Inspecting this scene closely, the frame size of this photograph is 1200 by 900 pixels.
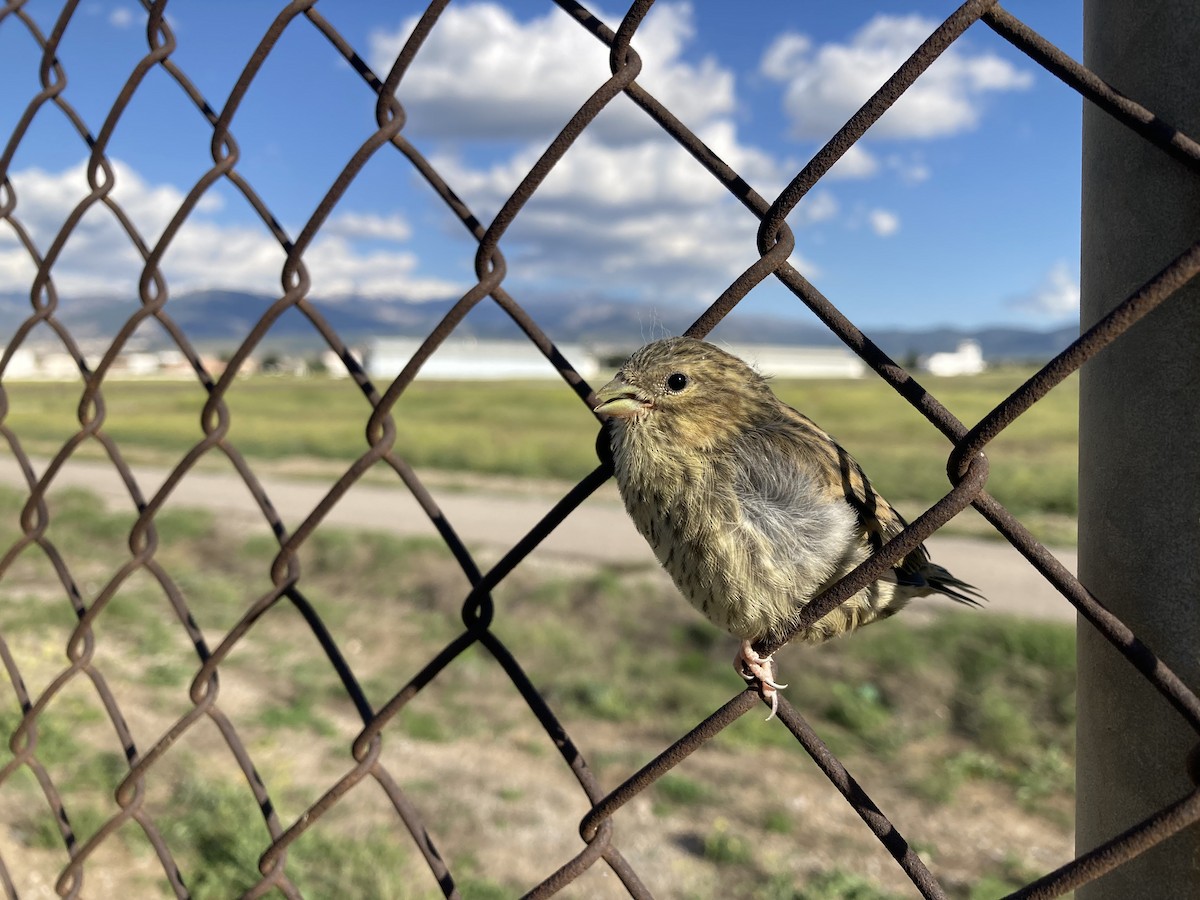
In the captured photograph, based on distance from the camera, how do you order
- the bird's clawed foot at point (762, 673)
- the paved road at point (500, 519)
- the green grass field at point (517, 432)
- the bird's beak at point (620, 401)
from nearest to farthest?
the bird's clawed foot at point (762, 673) < the bird's beak at point (620, 401) < the paved road at point (500, 519) < the green grass field at point (517, 432)

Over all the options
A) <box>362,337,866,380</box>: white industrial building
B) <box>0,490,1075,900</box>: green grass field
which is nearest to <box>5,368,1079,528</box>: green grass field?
<box>0,490,1075,900</box>: green grass field

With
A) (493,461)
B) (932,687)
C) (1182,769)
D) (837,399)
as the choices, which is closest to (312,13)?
(1182,769)

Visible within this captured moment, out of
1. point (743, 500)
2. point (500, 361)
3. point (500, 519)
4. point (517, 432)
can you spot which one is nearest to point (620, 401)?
point (743, 500)

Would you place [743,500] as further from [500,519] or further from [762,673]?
[500,519]

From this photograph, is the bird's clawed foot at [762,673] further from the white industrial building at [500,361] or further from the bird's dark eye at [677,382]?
the white industrial building at [500,361]

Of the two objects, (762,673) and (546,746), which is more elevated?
(546,746)

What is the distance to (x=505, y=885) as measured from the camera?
503cm

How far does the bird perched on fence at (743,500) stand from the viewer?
119cm

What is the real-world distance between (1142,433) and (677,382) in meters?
0.72

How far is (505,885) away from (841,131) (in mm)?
5083

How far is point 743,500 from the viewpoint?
1.24 metres

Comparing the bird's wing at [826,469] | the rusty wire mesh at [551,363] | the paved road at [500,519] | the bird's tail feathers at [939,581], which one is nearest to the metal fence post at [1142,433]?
the rusty wire mesh at [551,363]

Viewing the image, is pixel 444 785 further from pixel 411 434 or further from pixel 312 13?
pixel 411 434

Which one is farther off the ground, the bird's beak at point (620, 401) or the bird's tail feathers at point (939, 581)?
the bird's beak at point (620, 401)
